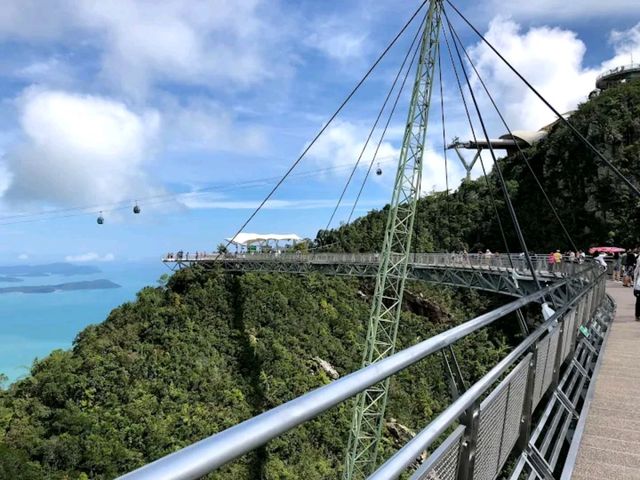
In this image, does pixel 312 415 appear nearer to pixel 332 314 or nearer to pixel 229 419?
pixel 229 419

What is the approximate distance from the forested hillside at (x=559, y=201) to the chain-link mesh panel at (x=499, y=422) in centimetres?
4697

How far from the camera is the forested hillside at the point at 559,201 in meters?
47.4

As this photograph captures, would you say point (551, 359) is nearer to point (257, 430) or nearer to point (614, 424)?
point (614, 424)

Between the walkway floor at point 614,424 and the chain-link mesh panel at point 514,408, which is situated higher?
the chain-link mesh panel at point 514,408

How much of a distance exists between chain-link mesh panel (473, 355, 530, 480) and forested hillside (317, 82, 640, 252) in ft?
154

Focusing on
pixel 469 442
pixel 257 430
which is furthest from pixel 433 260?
pixel 257 430

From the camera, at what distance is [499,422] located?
2658mm

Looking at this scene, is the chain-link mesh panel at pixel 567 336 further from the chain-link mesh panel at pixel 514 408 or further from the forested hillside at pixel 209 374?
the forested hillside at pixel 209 374

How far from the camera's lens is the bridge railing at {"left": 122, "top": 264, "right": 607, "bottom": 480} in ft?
2.98

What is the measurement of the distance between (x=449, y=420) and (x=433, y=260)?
102 feet

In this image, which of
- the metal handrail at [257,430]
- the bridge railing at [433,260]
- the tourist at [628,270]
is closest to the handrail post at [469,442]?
the metal handrail at [257,430]

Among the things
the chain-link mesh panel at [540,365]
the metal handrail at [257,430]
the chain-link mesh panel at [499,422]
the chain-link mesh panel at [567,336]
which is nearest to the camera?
the metal handrail at [257,430]

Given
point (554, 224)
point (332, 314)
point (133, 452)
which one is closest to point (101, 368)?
point (133, 452)

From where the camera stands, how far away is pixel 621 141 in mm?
47812
